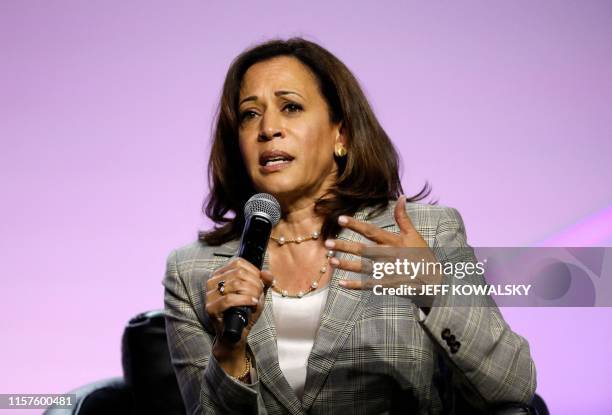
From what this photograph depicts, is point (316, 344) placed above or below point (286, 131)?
below

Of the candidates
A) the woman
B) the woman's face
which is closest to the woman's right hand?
the woman

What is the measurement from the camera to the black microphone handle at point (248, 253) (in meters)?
1.26

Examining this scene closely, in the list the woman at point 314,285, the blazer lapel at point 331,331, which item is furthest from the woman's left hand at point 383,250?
the blazer lapel at point 331,331

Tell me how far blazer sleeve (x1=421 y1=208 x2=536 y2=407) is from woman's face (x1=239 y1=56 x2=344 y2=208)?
54cm

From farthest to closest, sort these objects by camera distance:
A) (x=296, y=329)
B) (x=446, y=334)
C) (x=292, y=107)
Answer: (x=292, y=107)
(x=296, y=329)
(x=446, y=334)

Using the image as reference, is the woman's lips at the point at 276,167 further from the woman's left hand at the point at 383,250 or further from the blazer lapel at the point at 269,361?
the woman's left hand at the point at 383,250

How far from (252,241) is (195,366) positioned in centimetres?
53

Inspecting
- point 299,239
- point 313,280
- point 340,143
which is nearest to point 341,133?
point 340,143

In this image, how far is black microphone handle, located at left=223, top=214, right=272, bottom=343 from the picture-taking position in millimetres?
1259

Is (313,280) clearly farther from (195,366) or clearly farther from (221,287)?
(221,287)

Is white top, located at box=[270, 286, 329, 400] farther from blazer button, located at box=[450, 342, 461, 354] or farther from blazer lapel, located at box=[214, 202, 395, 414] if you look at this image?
blazer button, located at box=[450, 342, 461, 354]

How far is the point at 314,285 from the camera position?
5.91 ft

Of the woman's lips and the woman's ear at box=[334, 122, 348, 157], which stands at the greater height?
the woman's ear at box=[334, 122, 348, 157]

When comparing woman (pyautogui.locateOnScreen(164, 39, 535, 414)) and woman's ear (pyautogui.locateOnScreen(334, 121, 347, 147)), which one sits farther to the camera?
woman's ear (pyautogui.locateOnScreen(334, 121, 347, 147))
